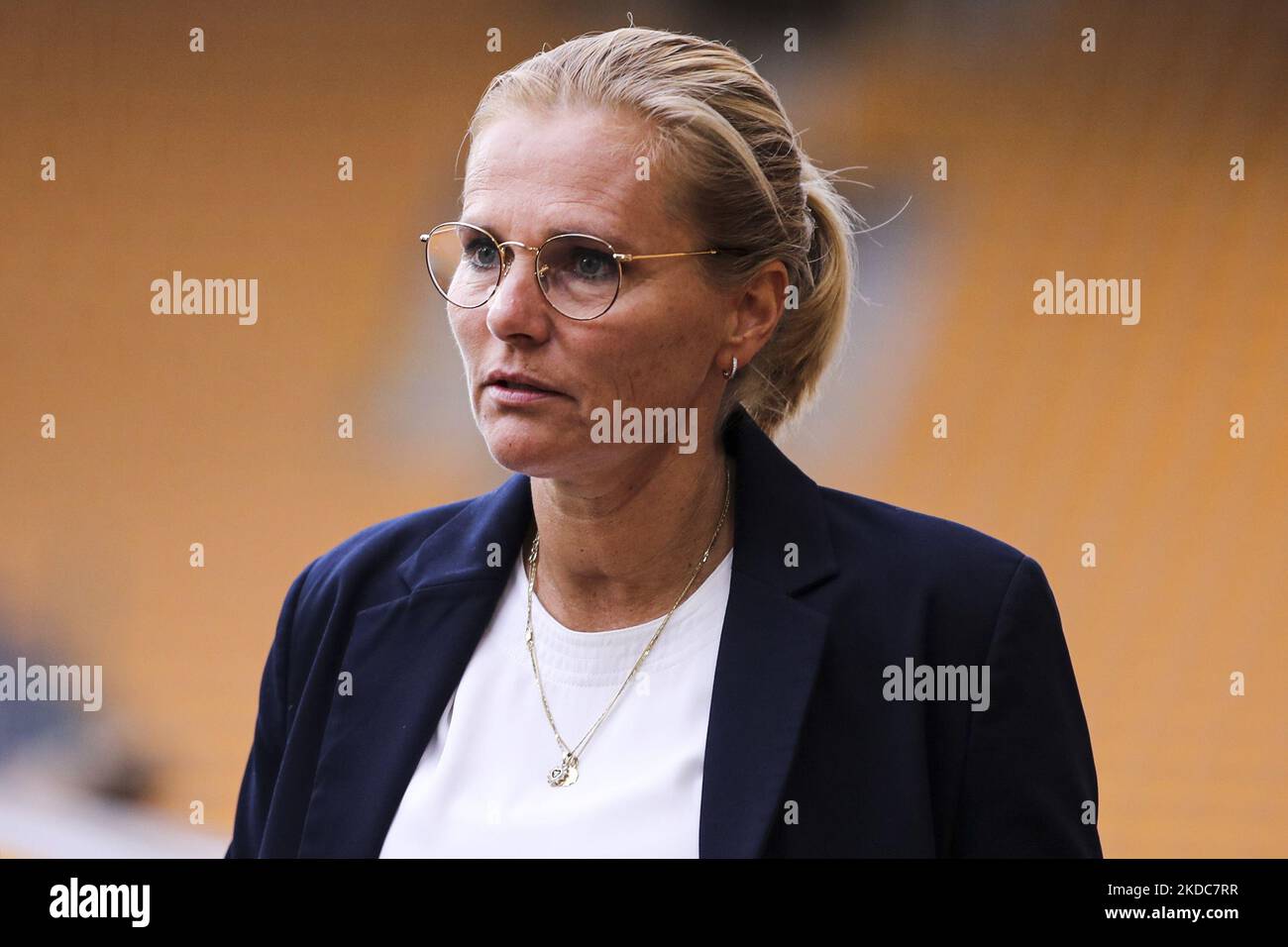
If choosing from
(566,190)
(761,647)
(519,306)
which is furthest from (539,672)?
(566,190)

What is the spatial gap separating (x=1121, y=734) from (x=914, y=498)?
2.93 feet

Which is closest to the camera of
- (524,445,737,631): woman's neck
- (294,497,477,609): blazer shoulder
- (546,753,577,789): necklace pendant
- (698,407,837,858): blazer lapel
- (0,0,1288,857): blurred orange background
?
(698,407,837,858): blazer lapel

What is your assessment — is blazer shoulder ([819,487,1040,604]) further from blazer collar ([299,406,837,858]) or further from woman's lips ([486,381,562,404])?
woman's lips ([486,381,562,404])

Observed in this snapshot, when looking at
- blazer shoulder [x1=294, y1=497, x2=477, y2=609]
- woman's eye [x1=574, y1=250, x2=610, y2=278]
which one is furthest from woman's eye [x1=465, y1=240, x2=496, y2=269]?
blazer shoulder [x1=294, y1=497, x2=477, y2=609]

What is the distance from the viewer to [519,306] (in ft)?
4.79

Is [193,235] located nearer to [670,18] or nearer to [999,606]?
[670,18]

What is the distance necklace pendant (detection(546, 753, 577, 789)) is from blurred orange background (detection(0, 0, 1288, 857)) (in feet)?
6.80

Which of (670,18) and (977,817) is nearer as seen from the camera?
(977,817)

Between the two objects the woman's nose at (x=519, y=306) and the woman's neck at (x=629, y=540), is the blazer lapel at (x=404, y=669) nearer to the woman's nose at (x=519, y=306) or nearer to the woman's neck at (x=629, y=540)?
the woman's neck at (x=629, y=540)

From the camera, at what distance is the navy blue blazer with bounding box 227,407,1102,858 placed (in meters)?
1.45

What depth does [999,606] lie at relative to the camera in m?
1.53

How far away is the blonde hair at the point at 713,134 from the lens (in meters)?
1.53

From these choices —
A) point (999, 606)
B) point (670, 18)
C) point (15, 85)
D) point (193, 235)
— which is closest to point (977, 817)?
point (999, 606)

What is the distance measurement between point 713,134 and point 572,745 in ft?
2.49
